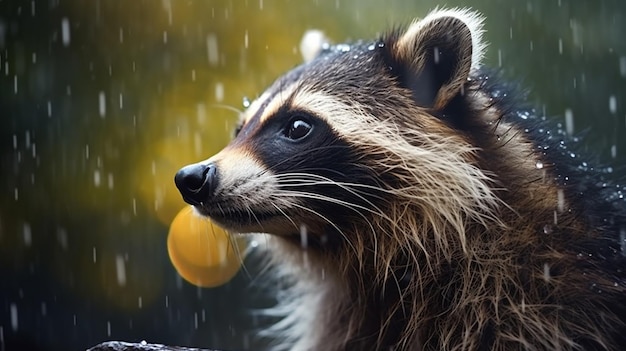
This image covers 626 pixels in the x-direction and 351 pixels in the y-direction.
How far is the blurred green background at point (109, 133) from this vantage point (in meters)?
3.20

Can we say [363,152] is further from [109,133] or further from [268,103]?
[109,133]

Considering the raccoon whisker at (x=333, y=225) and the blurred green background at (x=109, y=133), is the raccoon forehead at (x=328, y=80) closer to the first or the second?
the raccoon whisker at (x=333, y=225)

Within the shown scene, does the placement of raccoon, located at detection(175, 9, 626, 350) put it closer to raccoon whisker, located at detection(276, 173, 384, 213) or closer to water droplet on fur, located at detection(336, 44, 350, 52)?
raccoon whisker, located at detection(276, 173, 384, 213)

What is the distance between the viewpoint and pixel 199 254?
288 centimetres

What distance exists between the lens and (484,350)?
70.9 inches

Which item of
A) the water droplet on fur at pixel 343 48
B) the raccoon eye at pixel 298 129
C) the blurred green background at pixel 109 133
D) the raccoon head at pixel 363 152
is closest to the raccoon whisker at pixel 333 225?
the raccoon head at pixel 363 152

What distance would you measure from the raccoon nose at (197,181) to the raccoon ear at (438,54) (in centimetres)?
53

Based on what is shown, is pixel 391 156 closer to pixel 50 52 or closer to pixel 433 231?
pixel 433 231

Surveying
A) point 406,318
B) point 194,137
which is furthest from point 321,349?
point 194,137

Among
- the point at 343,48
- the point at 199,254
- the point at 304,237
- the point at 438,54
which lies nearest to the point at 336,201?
the point at 304,237

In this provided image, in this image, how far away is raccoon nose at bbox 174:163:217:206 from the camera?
1771 mm

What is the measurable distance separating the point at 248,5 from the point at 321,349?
1.62 metres

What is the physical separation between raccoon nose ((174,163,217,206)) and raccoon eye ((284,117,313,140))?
215 mm

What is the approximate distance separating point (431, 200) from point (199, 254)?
1.15 meters
